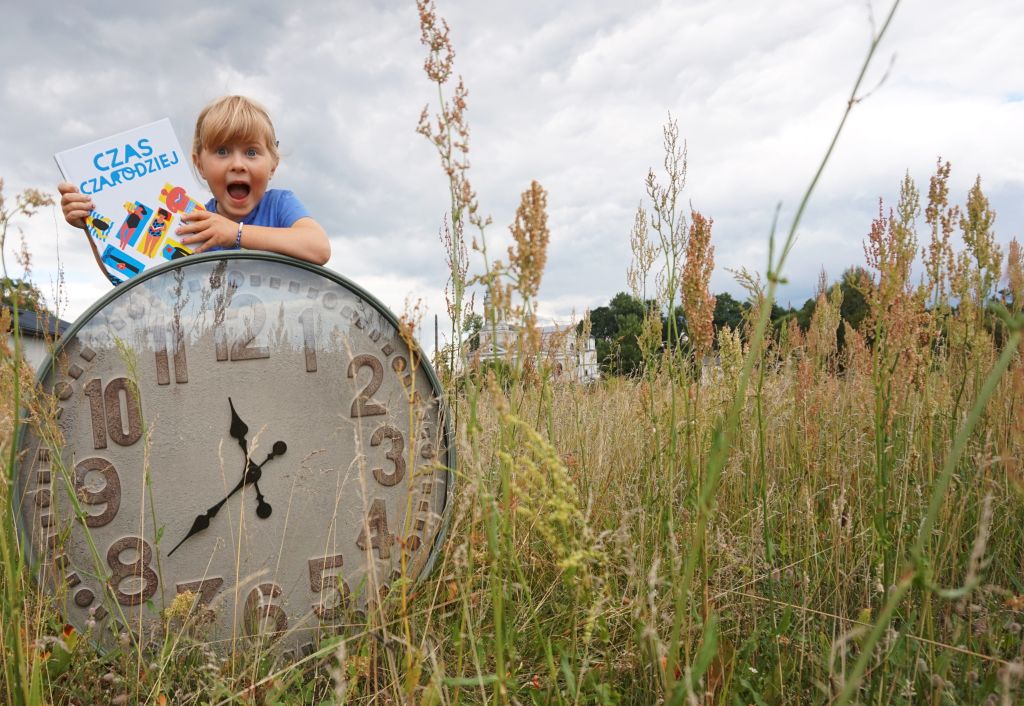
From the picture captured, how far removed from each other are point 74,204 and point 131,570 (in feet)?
4.03

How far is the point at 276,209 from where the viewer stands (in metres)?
2.70

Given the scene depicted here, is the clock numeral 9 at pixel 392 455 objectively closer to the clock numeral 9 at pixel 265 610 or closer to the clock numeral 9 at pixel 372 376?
the clock numeral 9 at pixel 372 376

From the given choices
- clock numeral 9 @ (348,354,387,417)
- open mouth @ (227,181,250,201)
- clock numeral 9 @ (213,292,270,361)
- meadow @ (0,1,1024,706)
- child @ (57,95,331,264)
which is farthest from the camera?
open mouth @ (227,181,250,201)

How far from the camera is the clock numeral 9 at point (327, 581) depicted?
2.14 metres

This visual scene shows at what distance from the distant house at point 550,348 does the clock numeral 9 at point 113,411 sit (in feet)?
3.62

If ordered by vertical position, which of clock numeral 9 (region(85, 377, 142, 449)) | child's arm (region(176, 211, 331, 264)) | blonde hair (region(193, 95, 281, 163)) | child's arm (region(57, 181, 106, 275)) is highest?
blonde hair (region(193, 95, 281, 163))

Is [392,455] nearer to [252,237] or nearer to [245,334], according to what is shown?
[245,334]

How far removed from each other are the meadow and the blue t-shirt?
78cm

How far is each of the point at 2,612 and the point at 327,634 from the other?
2.80 ft

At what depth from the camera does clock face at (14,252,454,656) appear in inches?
79.0

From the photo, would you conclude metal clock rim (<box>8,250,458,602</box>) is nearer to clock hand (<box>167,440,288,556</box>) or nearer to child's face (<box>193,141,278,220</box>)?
clock hand (<box>167,440,288,556</box>)

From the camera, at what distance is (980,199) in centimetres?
252

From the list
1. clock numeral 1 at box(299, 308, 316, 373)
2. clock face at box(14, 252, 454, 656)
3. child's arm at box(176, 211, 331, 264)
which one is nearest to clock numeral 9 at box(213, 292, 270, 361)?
clock face at box(14, 252, 454, 656)

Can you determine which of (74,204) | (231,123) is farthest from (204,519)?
(231,123)
